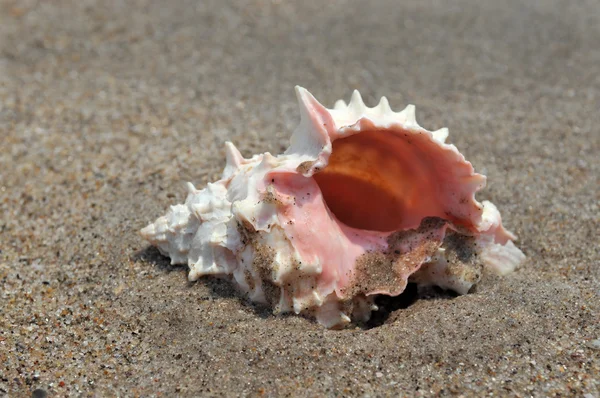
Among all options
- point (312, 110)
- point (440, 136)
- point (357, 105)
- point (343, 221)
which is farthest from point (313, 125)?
point (343, 221)

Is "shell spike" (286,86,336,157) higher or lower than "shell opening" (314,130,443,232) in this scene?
higher

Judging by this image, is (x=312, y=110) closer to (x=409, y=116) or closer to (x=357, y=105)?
(x=357, y=105)

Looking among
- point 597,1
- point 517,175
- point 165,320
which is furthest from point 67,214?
point 597,1

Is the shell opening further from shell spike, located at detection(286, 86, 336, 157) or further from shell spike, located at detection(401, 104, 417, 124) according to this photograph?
shell spike, located at detection(286, 86, 336, 157)

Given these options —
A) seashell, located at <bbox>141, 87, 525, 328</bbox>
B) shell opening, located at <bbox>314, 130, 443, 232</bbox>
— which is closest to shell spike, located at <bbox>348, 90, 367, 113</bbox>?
seashell, located at <bbox>141, 87, 525, 328</bbox>

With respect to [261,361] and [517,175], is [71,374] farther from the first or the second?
[517,175]

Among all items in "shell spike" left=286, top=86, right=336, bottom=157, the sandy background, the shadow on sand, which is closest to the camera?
the sandy background

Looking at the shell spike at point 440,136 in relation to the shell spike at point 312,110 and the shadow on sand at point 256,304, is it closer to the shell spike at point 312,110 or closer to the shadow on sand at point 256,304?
the shell spike at point 312,110
